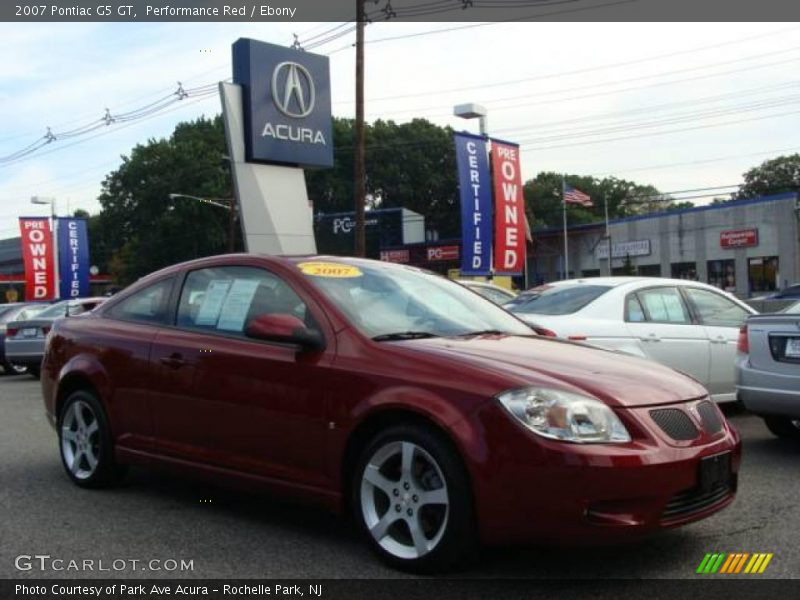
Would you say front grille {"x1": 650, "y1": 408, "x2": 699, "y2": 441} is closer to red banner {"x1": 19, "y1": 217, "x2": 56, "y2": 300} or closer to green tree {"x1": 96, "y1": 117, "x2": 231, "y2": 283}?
red banner {"x1": 19, "y1": 217, "x2": 56, "y2": 300}

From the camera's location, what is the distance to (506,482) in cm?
363

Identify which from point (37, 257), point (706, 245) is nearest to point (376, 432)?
point (37, 257)

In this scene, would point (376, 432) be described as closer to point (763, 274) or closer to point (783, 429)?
point (783, 429)

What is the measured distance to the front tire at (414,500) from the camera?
3744mm

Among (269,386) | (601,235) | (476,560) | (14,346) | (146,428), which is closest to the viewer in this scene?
(476,560)

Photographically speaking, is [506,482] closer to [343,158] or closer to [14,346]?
[14,346]

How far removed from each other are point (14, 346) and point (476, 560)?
549 inches

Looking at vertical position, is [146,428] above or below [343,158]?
below

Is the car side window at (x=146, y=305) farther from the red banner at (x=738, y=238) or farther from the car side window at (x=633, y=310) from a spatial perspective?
the red banner at (x=738, y=238)

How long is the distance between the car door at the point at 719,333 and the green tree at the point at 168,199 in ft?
185

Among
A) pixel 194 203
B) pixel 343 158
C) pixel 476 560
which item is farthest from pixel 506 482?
pixel 343 158

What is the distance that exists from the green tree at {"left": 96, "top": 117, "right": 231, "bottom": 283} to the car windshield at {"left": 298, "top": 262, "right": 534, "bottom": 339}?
193 ft

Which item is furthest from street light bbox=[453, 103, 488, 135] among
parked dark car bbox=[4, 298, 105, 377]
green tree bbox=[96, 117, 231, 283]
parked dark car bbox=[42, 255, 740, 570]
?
green tree bbox=[96, 117, 231, 283]

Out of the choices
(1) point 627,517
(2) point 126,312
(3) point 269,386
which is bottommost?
(1) point 627,517
